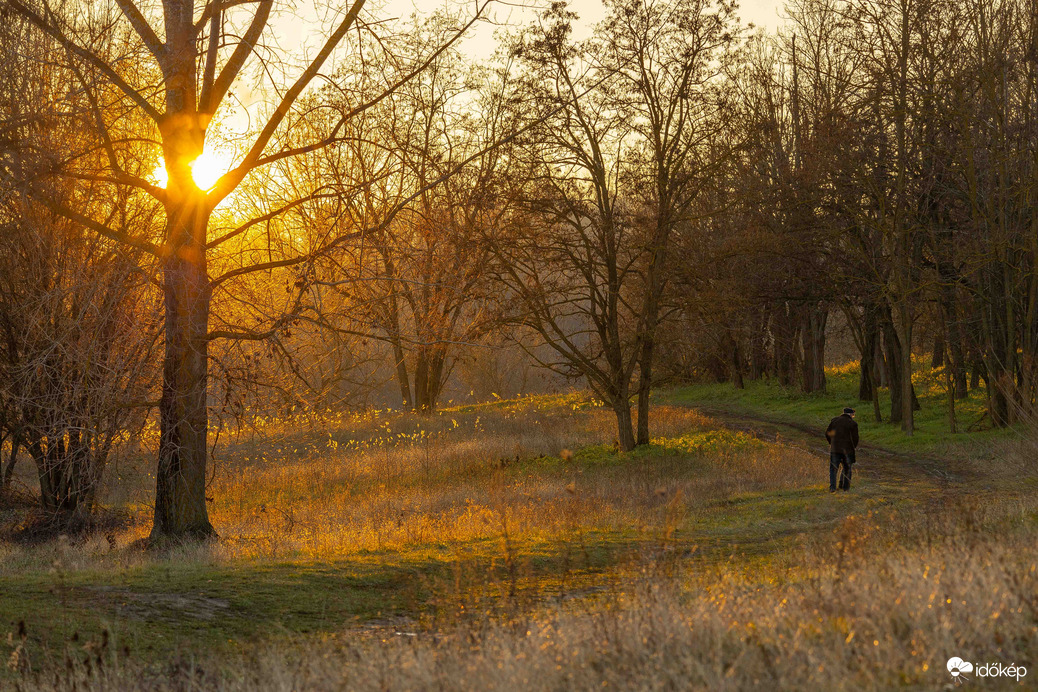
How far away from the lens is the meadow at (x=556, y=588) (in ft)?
17.0

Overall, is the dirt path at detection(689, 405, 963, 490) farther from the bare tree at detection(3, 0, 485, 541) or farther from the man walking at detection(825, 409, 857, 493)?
the bare tree at detection(3, 0, 485, 541)

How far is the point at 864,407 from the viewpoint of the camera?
31.1 m

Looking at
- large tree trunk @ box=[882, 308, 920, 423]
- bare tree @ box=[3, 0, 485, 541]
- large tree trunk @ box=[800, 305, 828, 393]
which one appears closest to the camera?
bare tree @ box=[3, 0, 485, 541]

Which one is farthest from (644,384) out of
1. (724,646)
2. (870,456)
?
(724,646)

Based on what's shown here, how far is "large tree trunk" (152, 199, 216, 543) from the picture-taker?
11398mm

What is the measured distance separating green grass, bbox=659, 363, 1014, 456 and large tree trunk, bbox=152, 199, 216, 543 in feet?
55.5

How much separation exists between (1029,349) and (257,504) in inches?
727

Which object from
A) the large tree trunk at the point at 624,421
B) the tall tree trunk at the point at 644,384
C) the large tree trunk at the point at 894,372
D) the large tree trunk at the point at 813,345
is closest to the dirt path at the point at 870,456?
the large tree trunk at the point at 894,372

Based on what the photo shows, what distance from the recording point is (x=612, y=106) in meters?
21.8

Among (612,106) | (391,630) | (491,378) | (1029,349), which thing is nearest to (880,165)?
(1029,349)

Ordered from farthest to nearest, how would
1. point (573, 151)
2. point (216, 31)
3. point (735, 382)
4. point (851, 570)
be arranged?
point (735, 382)
point (573, 151)
point (216, 31)
point (851, 570)

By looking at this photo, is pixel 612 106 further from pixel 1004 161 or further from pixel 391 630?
pixel 391 630

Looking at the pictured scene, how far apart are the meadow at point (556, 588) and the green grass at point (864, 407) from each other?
3740mm

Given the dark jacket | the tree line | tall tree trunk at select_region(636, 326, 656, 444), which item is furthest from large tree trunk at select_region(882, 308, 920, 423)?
the dark jacket
